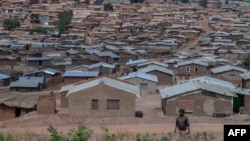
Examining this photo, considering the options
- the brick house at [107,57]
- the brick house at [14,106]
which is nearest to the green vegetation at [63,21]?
the brick house at [107,57]

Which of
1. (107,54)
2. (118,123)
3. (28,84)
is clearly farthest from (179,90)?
(107,54)

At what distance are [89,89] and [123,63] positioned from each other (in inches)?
757

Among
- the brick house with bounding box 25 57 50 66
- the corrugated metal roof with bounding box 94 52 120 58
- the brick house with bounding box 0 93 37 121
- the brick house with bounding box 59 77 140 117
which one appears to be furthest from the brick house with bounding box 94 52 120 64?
the brick house with bounding box 59 77 140 117

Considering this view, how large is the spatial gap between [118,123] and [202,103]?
11.9 ft

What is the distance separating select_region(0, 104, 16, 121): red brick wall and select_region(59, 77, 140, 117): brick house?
2.61 meters

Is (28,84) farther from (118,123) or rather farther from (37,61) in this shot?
(118,123)

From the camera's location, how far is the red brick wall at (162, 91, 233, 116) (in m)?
20.2

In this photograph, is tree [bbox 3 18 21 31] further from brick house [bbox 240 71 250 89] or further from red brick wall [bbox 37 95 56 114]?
red brick wall [bbox 37 95 56 114]

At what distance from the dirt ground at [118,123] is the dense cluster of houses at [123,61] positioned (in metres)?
0.63

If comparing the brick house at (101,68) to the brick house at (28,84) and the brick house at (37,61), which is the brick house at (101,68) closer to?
the brick house at (28,84)

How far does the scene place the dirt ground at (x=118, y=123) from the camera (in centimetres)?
1710

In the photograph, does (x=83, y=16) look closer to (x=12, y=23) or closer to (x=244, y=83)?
(x=12, y=23)

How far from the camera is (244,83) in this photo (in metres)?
28.4

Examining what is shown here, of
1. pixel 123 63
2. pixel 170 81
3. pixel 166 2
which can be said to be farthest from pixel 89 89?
pixel 166 2
